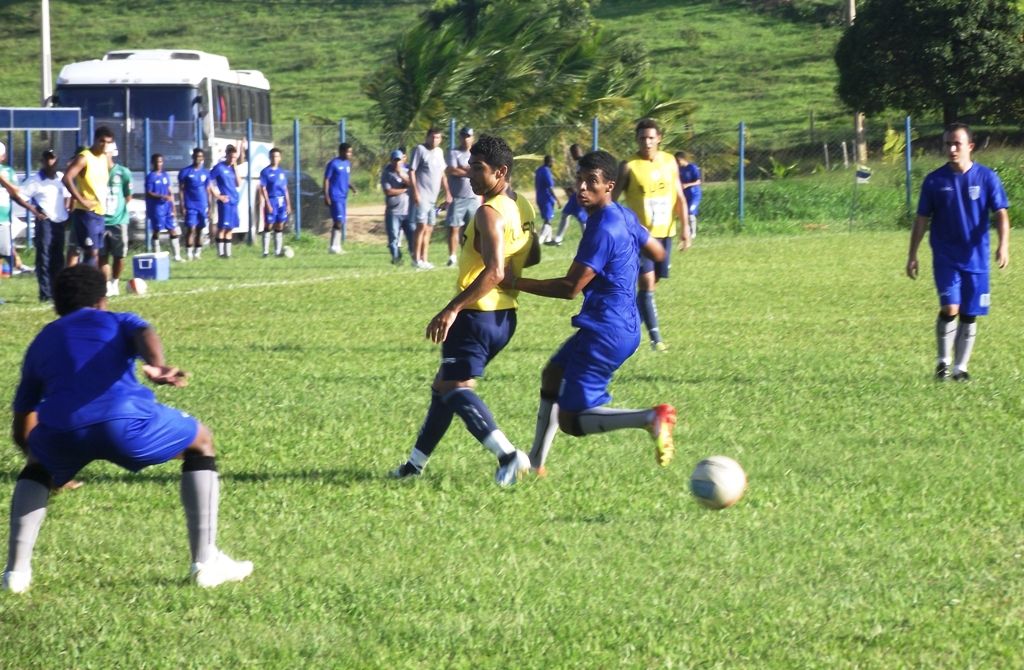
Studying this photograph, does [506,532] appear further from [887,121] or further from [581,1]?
[581,1]

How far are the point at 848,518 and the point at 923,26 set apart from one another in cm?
3854

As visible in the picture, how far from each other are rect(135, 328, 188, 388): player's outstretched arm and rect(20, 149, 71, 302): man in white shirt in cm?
1210

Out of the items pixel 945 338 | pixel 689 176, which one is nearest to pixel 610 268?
pixel 945 338

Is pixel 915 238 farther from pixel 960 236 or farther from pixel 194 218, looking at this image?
pixel 194 218

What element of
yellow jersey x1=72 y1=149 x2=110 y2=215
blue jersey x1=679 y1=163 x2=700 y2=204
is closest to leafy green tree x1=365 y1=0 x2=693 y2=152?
blue jersey x1=679 y1=163 x2=700 y2=204

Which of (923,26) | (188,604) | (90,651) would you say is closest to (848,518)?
(188,604)

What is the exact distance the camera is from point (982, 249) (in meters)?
10.8

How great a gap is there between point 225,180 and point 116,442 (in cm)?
2128

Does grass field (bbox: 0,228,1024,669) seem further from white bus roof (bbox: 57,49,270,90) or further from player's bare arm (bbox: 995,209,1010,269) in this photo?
white bus roof (bbox: 57,49,270,90)

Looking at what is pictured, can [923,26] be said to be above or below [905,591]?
above

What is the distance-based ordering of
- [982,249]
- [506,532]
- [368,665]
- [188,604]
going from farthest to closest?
[982,249] < [506,532] < [188,604] < [368,665]

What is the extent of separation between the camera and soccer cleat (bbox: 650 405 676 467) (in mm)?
6863

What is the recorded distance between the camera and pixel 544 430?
772 centimetres

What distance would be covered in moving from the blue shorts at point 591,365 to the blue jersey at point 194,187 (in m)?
19.0
